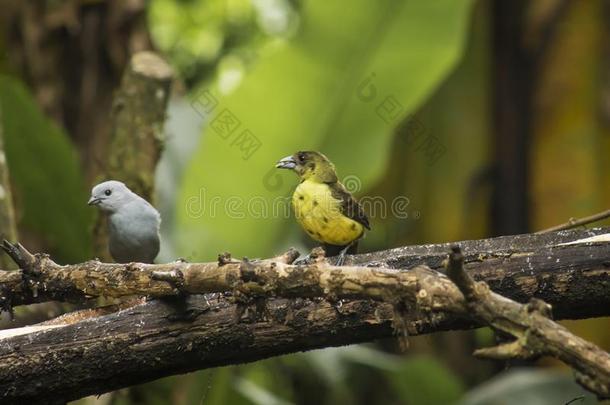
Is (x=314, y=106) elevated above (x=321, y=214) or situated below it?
above

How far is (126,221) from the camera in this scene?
11.6 feet

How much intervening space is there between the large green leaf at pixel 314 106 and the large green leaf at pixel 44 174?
0.86m

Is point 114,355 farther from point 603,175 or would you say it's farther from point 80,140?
point 603,175

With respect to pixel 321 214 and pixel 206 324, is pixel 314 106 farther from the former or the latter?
pixel 206 324

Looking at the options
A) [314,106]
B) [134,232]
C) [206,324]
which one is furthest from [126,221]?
[314,106]

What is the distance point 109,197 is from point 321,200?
83cm

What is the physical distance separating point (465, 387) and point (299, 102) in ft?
11.2

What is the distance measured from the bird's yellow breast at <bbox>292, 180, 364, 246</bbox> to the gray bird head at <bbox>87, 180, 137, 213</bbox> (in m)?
0.67

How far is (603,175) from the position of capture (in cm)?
714

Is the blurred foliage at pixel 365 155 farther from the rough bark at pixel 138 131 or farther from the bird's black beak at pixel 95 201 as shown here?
the bird's black beak at pixel 95 201

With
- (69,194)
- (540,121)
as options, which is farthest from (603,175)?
(69,194)

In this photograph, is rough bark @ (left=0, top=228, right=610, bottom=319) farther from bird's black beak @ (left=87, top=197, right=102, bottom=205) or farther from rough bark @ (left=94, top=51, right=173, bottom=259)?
rough bark @ (left=94, top=51, right=173, bottom=259)

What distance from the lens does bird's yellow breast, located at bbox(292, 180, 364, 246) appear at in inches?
135

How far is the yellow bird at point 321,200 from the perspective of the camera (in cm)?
342
